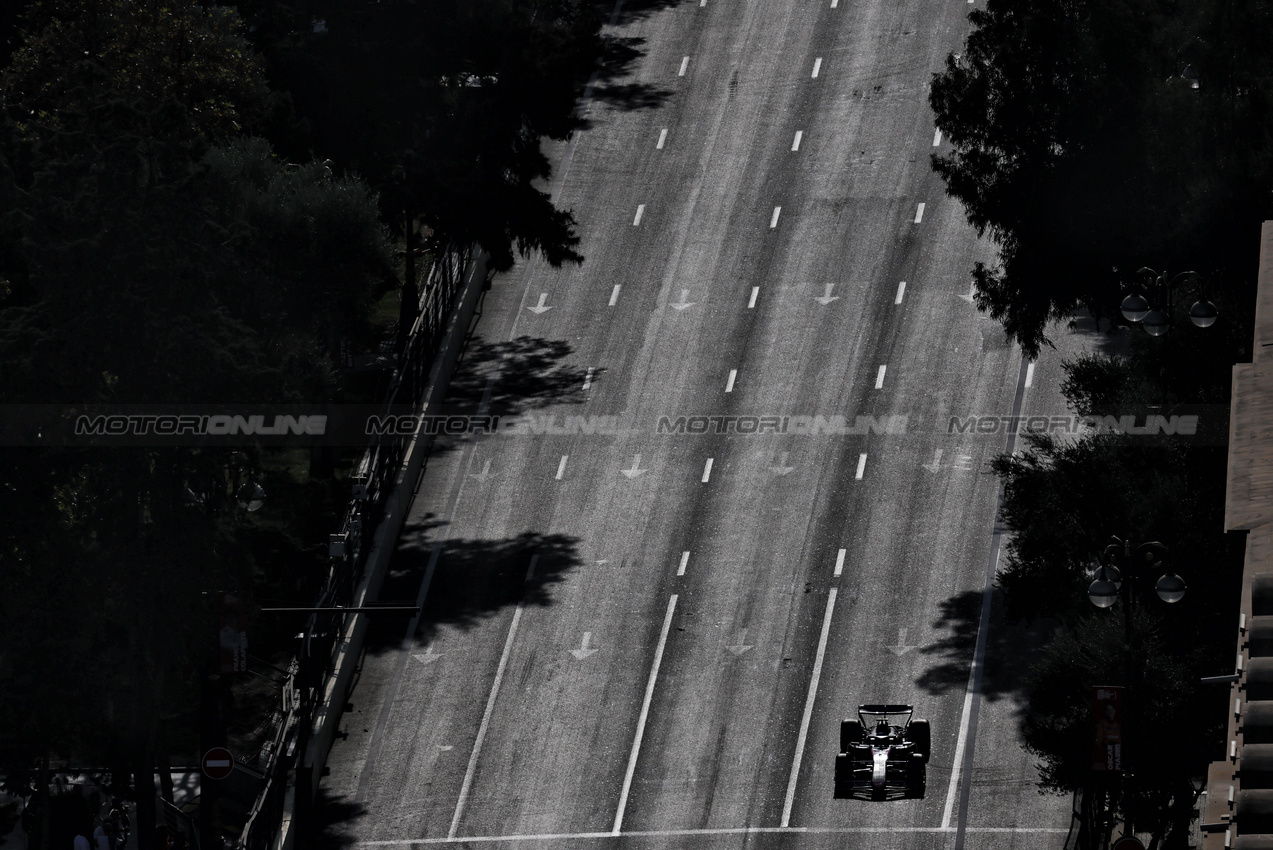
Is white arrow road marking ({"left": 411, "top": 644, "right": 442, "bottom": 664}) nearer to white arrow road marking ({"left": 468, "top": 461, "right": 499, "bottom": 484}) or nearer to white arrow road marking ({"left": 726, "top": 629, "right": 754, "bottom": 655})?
white arrow road marking ({"left": 726, "top": 629, "right": 754, "bottom": 655})

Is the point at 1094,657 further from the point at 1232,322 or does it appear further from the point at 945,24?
the point at 945,24

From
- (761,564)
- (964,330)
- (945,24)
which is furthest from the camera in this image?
(945,24)

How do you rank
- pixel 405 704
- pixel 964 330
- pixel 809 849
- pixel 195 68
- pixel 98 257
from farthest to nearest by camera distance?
pixel 964 330 → pixel 195 68 → pixel 405 704 → pixel 809 849 → pixel 98 257

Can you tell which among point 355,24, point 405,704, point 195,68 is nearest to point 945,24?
point 355,24

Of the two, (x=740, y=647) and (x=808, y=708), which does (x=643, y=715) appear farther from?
A: (x=808, y=708)

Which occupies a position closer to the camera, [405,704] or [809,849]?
[809,849]

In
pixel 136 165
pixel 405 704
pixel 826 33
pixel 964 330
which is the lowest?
pixel 405 704

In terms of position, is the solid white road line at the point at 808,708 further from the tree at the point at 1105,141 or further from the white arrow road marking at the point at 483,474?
the white arrow road marking at the point at 483,474
